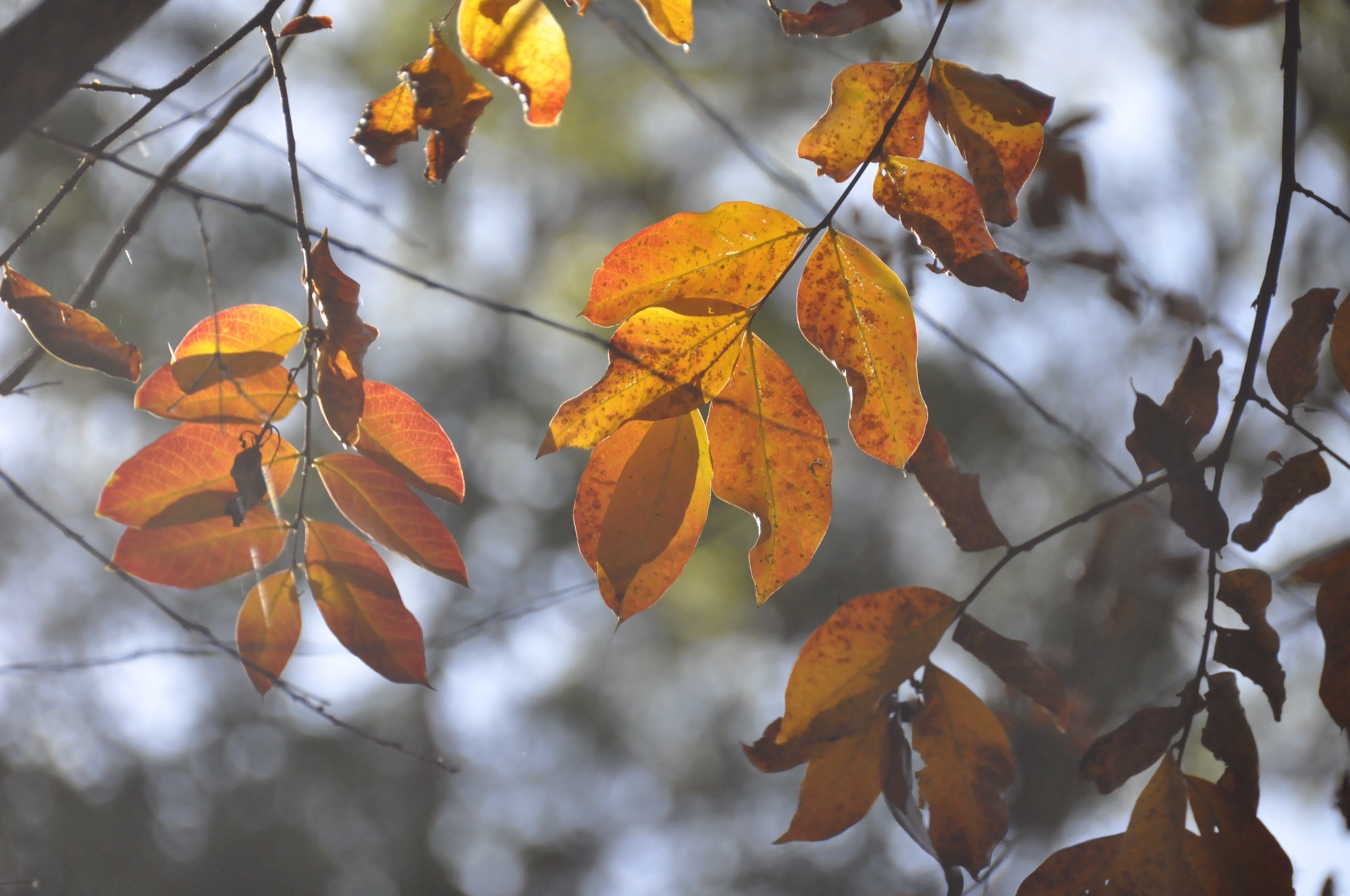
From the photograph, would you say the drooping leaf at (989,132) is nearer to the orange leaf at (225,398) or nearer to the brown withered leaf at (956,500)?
the brown withered leaf at (956,500)

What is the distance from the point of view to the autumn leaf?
0.46 metres

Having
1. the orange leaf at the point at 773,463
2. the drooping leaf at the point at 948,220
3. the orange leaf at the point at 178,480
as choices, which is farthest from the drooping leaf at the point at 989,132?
the orange leaf at the point at 178,480

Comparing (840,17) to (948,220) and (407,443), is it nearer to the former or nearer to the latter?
(948,220)

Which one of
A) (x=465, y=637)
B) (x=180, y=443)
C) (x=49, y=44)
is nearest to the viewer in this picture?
(x=49, y=44)

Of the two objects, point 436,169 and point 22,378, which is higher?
point 436,169

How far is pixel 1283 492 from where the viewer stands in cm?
48

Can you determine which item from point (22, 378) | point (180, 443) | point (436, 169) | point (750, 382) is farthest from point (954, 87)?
point (22, 378)

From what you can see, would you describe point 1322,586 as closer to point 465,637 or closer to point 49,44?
point 49,44

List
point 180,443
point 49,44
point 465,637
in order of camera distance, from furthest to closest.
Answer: point 465,637
point 180,443
point 49,44

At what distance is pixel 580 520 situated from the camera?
423mm

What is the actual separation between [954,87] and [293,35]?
1.30 feet

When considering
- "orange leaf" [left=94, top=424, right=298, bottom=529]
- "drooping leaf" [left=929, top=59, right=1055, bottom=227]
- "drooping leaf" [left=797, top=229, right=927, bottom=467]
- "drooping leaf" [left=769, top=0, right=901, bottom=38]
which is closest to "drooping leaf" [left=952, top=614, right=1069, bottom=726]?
"drooping leaf" [left=797, top=229, right=927, bottom=467]

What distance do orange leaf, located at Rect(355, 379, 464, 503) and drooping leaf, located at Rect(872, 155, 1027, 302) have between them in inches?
12.2

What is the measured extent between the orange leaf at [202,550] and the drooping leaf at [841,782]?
0.39 metres
